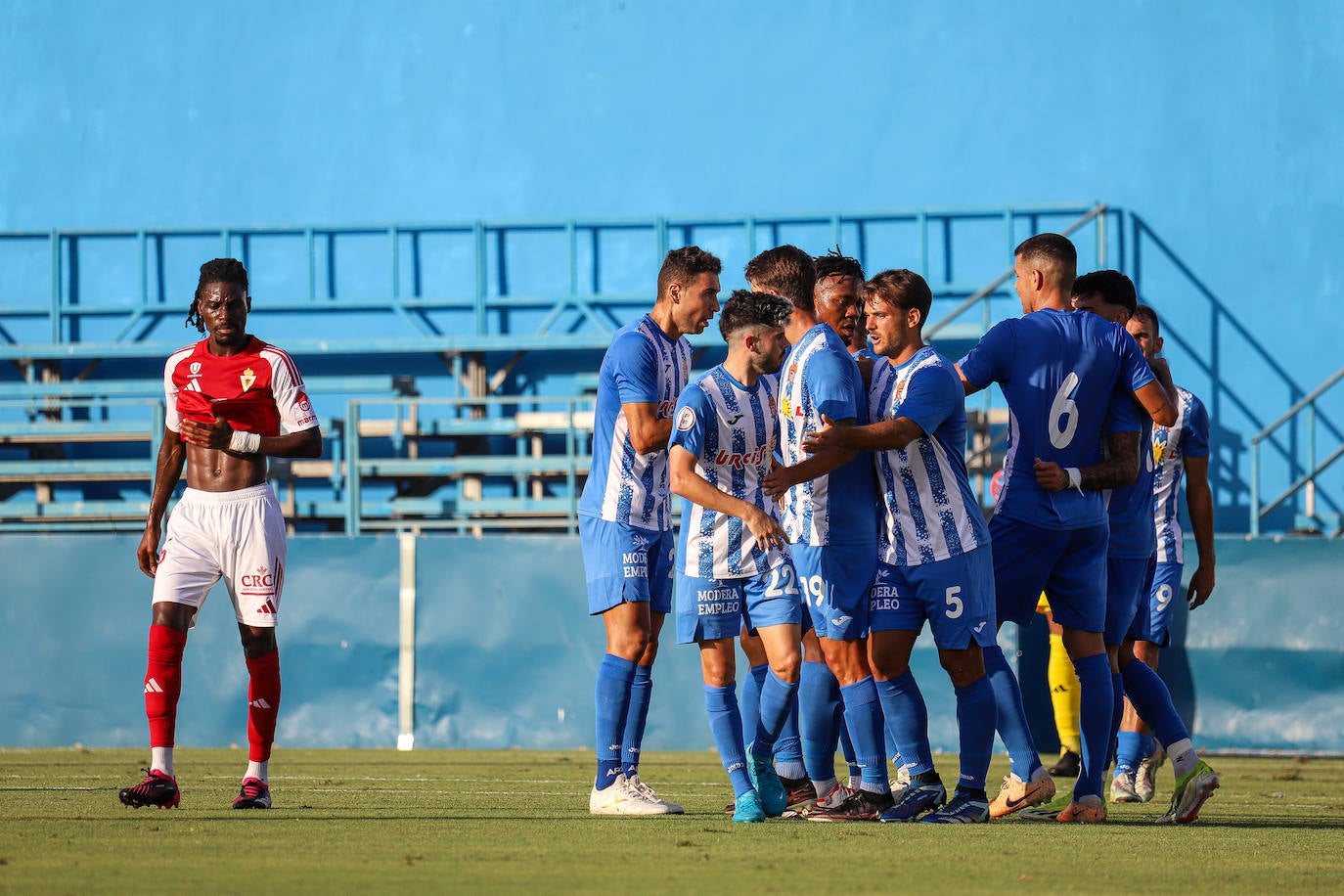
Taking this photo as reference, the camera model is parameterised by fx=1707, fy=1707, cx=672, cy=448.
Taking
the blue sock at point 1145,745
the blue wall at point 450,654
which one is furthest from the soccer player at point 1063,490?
the blue wall at point 450,654

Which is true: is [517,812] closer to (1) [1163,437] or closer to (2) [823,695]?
(2) [823,695]

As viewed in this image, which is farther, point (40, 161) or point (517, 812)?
point (40, 161)

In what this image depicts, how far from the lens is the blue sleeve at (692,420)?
575cm

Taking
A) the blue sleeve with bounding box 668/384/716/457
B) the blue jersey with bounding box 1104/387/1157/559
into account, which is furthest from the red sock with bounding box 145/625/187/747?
the blue jersey with bounding box 1104/387/1157/559

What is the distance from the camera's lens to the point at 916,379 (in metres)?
5.78

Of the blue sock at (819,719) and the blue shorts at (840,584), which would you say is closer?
the blue shorts at (840,584)

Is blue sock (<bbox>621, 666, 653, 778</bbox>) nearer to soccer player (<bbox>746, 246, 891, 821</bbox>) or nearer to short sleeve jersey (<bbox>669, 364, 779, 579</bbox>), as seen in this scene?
short sleeve jersey (<bbox>669, 364, 779, 579</bbox>)

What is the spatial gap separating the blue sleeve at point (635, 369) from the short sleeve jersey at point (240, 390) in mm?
1187

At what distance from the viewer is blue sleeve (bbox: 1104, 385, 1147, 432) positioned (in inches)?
246

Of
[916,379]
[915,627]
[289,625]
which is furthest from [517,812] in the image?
[289,625]

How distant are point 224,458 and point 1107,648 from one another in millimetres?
3407

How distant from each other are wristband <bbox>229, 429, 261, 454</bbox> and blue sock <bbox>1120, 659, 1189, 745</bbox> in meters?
3.36

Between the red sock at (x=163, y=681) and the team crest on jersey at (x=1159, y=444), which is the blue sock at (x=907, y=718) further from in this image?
the team crest on jersey at (x=1159, y=444)

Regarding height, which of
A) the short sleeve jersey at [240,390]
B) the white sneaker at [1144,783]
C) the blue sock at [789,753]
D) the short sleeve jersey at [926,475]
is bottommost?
the white sneaker at [1144,783]
